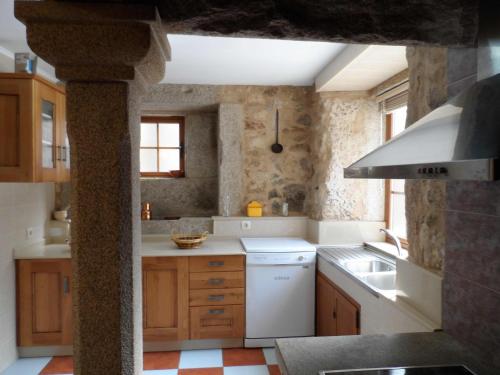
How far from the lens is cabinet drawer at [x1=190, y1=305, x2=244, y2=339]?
2967 millimetres

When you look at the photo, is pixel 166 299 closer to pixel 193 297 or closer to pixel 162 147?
pixel 193 297

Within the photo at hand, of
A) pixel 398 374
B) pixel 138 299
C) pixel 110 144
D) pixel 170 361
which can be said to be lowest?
pixel 170 361

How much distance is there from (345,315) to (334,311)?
225 mm

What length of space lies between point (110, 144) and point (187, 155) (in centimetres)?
281

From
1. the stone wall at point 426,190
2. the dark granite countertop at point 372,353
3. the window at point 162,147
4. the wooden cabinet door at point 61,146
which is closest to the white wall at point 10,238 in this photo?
the wooden cabinet door at point 61,146

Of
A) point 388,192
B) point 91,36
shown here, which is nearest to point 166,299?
point 388,192

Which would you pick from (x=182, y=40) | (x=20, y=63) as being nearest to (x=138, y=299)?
(x=182, y=40)

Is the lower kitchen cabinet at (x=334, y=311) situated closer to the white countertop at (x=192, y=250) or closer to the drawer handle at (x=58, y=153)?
the white countertop at (x=192, y=250)

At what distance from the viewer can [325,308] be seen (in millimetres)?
2840

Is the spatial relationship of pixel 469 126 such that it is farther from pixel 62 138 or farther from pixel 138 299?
pixel 62 138

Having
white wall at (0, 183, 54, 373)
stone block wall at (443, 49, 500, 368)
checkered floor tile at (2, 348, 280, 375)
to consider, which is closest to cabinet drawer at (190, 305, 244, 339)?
checkered floor tile at (2, 348, 280, 375)

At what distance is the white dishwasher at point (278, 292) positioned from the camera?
2977 millimetres

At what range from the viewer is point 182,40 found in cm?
241

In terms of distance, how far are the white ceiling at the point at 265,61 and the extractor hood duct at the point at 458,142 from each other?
1.15 meters
